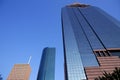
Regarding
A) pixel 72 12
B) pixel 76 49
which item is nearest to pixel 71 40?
pixel 76 49

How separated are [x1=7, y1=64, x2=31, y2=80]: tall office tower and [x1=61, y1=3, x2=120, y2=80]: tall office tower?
7723cm

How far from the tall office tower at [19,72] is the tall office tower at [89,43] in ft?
253

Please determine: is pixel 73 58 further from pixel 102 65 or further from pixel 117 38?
pixel 117 38

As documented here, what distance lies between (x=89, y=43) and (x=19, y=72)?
98830 mm

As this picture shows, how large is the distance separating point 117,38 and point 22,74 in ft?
372

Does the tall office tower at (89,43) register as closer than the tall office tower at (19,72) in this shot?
Yes

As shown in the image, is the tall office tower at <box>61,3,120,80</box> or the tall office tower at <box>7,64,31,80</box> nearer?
the tall office tower at <box>61,3,120,80</box>

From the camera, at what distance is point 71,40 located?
123500mm

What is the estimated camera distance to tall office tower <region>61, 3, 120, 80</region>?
90.2 m

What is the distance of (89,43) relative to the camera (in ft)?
385

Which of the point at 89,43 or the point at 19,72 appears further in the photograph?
the point at 19,72

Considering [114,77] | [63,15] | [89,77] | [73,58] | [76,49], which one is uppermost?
[63,15]

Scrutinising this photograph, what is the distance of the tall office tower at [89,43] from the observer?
90250 mm

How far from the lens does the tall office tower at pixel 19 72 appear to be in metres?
168
